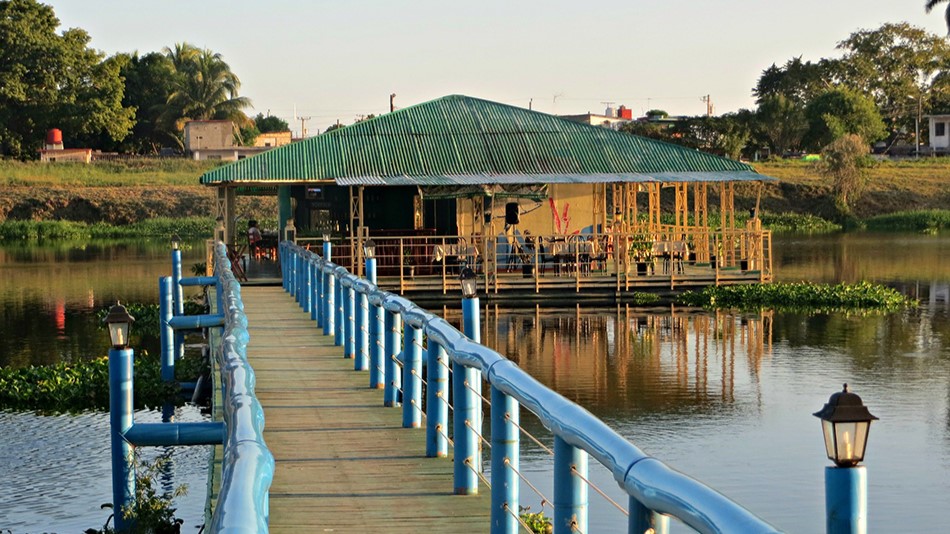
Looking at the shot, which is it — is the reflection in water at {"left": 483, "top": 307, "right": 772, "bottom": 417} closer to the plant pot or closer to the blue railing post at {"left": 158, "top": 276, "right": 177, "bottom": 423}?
the plant pot

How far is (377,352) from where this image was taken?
12.7 meters

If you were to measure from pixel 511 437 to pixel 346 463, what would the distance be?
2220 millimetres

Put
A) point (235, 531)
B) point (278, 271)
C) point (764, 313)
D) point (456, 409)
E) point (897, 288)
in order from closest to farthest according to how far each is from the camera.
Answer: point (235, 531)
point (456, 409)
point (764, 313)
point (278, 271)
point (897, 288)

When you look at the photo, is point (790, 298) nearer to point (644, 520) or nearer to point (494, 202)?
point (494, 202)

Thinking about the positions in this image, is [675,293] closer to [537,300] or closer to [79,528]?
[537,300]

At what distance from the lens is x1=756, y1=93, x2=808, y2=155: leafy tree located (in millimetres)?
92188

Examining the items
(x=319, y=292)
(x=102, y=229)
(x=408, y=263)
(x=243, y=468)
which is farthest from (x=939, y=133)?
(x=243, y=468)

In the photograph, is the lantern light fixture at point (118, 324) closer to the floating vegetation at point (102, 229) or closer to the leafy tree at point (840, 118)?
the floating vegetation at point (102, 229)

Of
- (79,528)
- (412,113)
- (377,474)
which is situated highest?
(412,113)

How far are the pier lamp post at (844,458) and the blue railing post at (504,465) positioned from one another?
9.65 feet

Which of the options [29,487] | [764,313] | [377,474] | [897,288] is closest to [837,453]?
[377,474]

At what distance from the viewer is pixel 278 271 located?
103ft

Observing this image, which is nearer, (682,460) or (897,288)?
(682,460)

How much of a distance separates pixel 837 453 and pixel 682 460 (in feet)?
35.8
